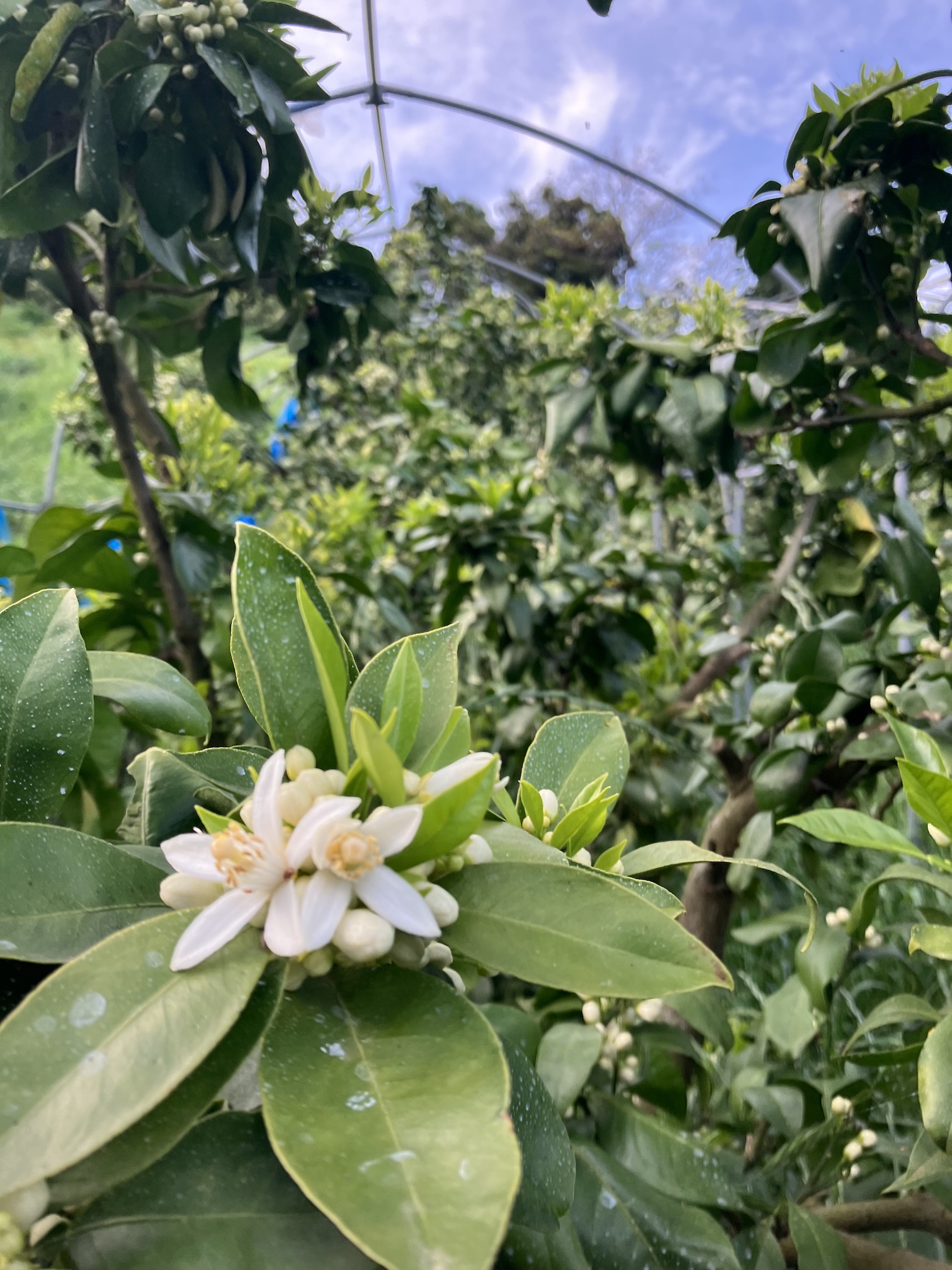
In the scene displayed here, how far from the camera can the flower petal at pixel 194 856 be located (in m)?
0.27

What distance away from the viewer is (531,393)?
3240 mm

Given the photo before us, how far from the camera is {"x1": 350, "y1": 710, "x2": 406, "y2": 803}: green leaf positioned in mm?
256

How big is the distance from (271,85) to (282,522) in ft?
3.19

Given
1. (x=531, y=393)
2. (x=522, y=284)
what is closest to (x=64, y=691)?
(x=531, y=393)

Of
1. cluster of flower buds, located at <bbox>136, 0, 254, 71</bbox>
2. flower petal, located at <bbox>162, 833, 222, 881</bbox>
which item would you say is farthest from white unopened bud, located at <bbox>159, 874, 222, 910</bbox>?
cluster of flower buds, located at <bbox>136, 0, 254, 71</bbox>

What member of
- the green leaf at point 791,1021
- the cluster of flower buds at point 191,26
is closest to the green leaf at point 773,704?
the green leaf at point 791,1021

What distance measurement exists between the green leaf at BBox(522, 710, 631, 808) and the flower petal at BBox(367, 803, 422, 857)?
168 mm

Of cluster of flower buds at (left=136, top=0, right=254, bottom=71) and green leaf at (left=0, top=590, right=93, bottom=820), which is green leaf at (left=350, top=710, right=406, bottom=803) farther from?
cluster of flower buds at (left=136, top=0, right=254, bottom=71)

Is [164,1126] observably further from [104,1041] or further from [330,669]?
[330,669]

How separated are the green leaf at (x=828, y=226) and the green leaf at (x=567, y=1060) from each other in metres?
0.71

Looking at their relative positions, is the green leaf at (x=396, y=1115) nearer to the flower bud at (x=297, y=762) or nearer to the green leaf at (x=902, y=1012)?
the flower bud at (x=297, y=762)

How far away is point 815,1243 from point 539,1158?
1.20ft

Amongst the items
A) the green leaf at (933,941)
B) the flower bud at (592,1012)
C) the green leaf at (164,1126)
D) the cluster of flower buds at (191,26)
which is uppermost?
the cluster of flower buds at (191,26)

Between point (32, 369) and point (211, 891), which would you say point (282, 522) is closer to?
point (211, 891)
